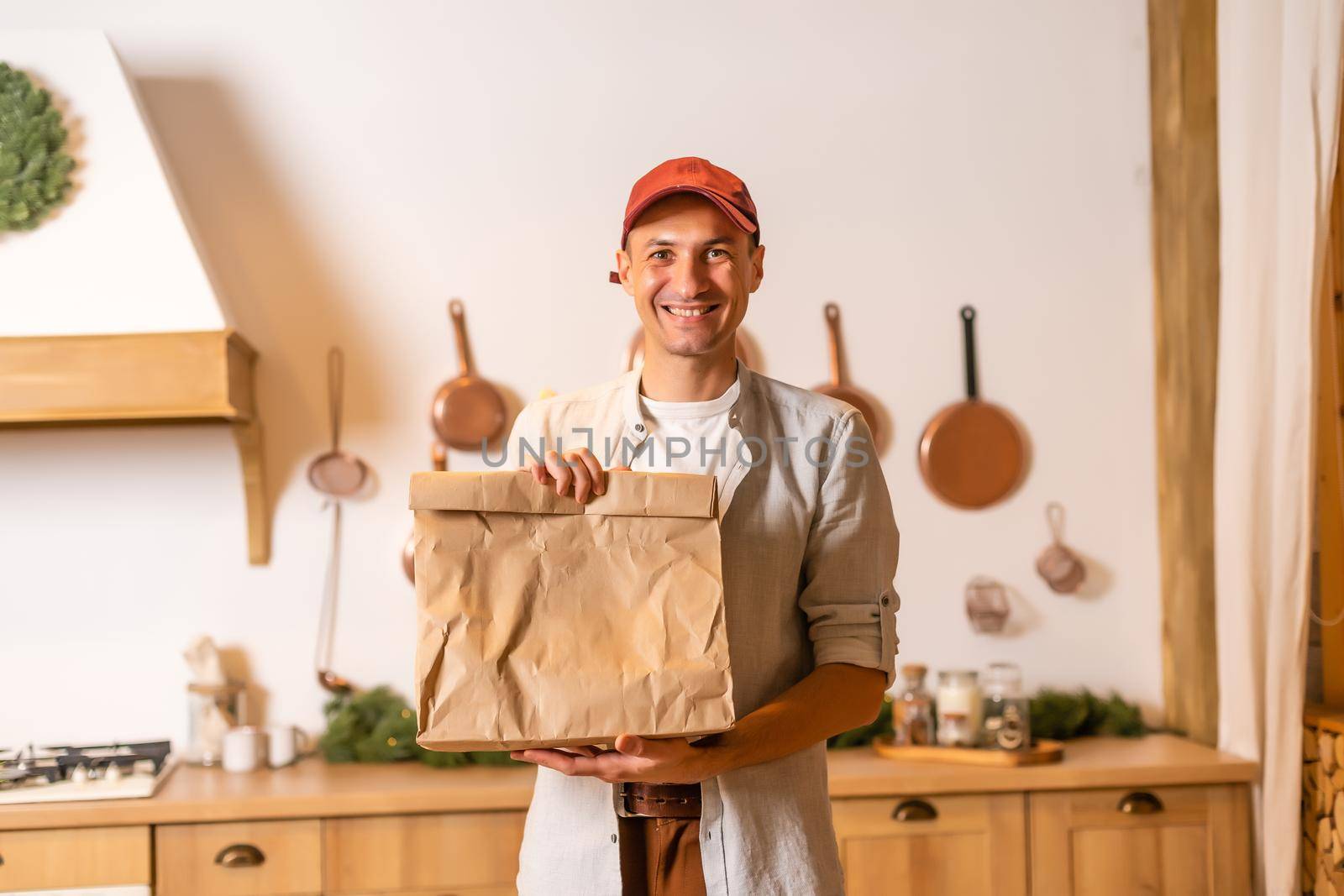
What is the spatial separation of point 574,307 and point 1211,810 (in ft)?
5.33

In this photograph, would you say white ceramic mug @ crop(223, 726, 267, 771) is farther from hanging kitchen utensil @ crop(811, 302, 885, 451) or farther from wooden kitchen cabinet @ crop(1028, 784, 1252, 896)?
wooden kitchen cabinet @ crop(1028, 784, 1252, 896)

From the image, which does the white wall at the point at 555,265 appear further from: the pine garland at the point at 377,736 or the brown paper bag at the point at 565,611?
the brown paper bag at the point at 565,611

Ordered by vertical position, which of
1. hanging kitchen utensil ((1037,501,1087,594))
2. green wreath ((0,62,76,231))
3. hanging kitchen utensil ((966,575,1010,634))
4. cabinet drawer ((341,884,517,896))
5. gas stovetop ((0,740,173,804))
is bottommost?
cabinet drawer ((341,884,517,896))

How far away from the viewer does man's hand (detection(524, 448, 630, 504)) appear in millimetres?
1090

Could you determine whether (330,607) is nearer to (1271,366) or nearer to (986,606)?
(986,606)

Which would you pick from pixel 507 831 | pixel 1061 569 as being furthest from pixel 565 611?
pixel 1061 569

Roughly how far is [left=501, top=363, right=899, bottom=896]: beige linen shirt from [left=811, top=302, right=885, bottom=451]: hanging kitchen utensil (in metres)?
1.27

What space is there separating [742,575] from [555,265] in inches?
58.0

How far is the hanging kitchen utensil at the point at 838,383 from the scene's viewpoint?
2672mm

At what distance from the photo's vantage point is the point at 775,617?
133cm

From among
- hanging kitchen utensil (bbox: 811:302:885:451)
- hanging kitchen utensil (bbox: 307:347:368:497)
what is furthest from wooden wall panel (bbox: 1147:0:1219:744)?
hanging kitchen utensil (bbox: 307:347:368:497)

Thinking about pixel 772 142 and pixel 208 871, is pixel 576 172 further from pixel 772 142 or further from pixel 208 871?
pixel 208 871

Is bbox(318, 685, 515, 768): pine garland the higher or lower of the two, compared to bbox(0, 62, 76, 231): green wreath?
lower

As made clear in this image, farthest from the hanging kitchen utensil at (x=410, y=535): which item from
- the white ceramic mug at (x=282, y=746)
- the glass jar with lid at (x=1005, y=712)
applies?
the glass jar with lid at (x=1005, y=712)
